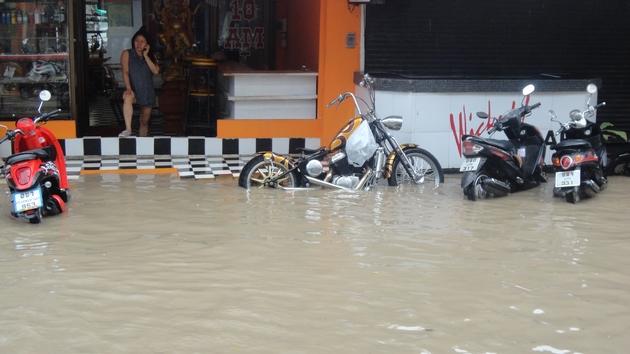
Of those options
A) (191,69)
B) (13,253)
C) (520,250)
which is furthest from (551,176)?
(13,253)

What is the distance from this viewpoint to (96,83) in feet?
43.1

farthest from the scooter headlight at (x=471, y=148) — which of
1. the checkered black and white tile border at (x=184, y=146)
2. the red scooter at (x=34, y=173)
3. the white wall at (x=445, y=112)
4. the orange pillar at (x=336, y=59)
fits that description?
the red scooter at (x=34, y=173)

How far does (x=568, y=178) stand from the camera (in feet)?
23.5

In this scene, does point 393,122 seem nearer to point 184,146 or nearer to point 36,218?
point 184,146

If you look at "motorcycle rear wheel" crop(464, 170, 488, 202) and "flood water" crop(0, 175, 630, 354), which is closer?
"flood water" crop(0, 175, 630, 354)

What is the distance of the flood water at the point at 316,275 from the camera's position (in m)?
4.01

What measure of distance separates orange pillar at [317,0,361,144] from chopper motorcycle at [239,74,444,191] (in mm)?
1397

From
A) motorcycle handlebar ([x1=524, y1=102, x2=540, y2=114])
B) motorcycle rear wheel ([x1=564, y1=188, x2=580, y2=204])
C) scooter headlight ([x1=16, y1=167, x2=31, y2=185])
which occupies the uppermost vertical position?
motorcycle handlebar ([x1=524, y1=102, x2=540, y2=114])

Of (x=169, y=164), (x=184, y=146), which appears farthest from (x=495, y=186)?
(x=184, y=146)

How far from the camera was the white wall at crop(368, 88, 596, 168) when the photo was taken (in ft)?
28.1

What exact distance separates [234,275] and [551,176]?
505cm

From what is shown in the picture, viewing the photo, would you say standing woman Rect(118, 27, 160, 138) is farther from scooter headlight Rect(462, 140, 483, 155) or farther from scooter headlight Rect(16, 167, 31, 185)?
scooter headlight Rect(462, 140, 483, 155)

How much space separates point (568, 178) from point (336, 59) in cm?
327

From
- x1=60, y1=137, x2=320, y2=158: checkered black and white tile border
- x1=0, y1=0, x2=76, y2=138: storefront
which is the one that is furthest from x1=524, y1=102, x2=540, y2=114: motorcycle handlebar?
x1=0, y1=0, x2=76, y2=138: storefront
